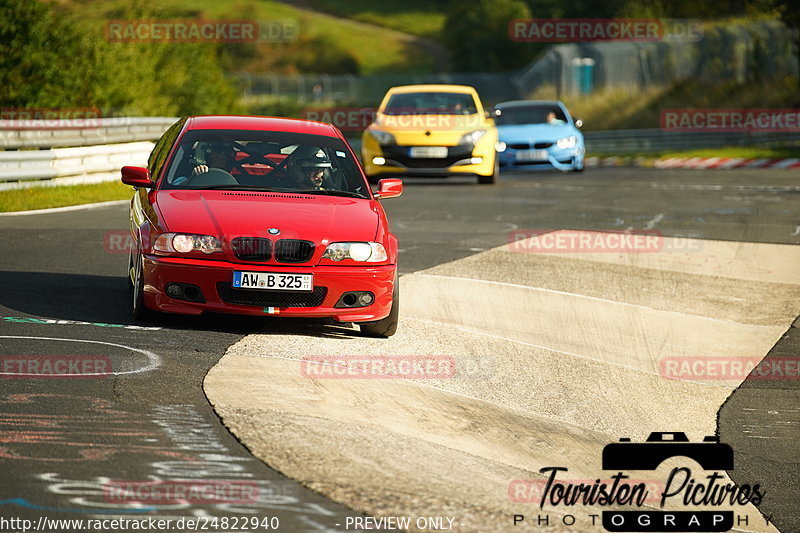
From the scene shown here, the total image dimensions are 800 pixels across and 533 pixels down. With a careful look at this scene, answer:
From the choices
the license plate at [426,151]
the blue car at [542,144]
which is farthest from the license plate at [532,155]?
the license plate at [426,151]

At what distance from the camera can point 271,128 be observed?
10.4 meters

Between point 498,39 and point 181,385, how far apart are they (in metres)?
88.4

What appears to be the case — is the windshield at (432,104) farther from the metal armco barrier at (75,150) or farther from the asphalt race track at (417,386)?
the asphalt race track at (417,386)

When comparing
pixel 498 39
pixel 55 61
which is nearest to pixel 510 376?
pixel 55 61

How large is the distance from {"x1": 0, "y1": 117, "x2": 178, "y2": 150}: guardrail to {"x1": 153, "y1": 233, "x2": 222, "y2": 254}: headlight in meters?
10.8

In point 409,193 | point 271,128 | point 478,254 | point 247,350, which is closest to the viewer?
point 247,350

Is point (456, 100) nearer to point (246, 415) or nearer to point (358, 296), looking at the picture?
point (358, 296)

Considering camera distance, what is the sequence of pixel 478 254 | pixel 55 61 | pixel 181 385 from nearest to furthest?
pixel 181 385 < pixel 478 254 < pixel 55 61

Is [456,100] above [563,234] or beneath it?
above

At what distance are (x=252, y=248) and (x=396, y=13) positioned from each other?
129 meters

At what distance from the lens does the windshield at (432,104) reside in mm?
23016

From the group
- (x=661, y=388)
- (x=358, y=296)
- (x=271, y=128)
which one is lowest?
(x=661, y=388)

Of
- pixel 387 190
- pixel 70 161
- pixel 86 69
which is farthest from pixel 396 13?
pixel 387 190

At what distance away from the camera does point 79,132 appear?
21531 millimetres
